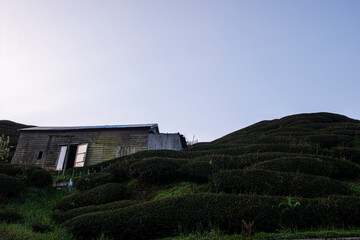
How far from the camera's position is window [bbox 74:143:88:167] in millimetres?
27517

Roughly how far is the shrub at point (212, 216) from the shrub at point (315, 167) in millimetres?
3796

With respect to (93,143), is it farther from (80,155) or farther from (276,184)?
(276,184)

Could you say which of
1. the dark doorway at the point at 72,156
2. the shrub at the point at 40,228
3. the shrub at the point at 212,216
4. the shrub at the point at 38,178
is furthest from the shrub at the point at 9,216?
the dark doorway at the point at 72,156

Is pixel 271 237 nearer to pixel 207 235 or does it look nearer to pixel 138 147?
pixel 207 235

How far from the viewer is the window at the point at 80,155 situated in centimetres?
A: 2752

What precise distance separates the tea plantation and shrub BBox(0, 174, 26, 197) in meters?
0.08

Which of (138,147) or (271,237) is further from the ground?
(138,147)

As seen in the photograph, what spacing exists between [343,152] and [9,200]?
1774 centimetres

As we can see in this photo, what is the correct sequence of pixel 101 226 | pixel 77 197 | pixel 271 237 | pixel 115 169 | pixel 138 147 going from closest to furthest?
pixel 271 237 → pixel 101 226 → pixel 77 197 → pixel 115 169 → pixel 138 147

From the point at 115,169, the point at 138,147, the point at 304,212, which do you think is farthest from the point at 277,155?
the point at 138,147

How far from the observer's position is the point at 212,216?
843cm

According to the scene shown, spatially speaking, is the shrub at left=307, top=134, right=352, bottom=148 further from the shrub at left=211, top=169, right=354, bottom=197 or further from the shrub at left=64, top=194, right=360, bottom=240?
the shrub at left=64, top=194, right=360, bottom=240

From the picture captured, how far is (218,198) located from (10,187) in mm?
10438

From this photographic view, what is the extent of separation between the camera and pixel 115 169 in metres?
16.0
